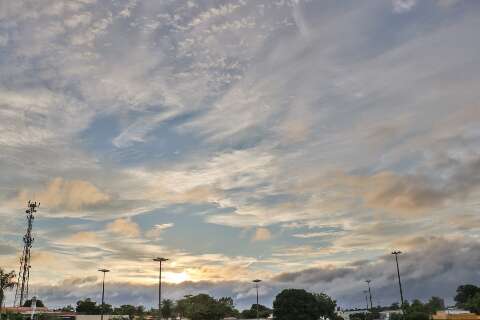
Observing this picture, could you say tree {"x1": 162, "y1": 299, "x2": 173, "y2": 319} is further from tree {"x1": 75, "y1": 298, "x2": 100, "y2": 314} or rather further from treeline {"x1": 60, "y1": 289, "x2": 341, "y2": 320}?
tree {"x1": 75, "y1": 298, "x2": 100, "y2": 314}

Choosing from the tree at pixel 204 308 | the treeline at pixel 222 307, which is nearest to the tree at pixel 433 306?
the treeline at pixel 222 307

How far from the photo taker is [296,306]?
138250mm

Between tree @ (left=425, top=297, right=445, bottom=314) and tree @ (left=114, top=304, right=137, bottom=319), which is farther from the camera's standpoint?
tree @ (left=114, top=304, right=137, bottom=319)

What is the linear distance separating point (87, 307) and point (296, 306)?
79.8 metres

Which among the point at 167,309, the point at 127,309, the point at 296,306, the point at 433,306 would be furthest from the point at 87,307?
the point at 433,306

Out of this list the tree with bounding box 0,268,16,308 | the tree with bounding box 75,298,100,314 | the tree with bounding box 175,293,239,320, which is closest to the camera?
the tree with bounding box 0,268,16,308

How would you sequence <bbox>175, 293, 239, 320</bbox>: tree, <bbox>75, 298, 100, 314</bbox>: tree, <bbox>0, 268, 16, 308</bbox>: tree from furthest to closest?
<bbox>75, 298, 100, 314</bbox>: tree → <bbox>175, 293, 239, 320</bbox>: tree → <bbox>0, 268, 16, 308</bbox>: tree

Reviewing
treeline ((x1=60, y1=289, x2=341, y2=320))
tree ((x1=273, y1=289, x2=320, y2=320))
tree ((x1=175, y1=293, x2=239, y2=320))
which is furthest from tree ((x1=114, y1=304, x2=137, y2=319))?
tree ((x1=273, y1=289, x2=320, y2=320))

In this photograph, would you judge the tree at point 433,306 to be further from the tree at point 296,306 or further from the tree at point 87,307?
the tree at point 87,307

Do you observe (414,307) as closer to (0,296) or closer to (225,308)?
(225,308)

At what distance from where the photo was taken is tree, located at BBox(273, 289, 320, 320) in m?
138

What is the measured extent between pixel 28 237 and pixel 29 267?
6814 mm

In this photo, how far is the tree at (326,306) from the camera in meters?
160

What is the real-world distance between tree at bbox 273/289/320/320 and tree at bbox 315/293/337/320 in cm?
1444
